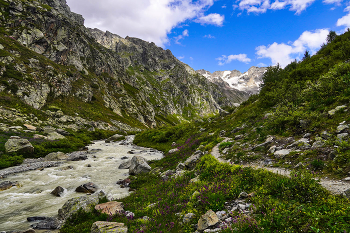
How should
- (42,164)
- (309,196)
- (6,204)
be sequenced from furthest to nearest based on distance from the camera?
1. (42,164)
2. (6,204)
3. (309,196)

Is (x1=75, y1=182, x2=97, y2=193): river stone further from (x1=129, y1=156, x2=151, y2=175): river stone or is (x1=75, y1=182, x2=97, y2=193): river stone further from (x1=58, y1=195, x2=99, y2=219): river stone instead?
(x1=129, y1=156, x2=151, y2=175): river stone

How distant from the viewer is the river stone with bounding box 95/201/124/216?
32.6 ft

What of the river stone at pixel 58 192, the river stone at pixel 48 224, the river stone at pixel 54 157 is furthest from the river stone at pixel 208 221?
the river stone at pixel 54 157

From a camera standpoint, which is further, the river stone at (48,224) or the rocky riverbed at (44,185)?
the rocky riverbed at (44,185)

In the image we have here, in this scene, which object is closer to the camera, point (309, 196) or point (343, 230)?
point (343, 230)

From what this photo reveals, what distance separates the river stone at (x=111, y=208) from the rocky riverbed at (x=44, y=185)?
233 centimetres

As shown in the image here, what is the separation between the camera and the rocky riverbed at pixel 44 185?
1128 cm

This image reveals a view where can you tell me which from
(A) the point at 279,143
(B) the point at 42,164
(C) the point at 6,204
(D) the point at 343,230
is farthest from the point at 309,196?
(B) the point at 42,164

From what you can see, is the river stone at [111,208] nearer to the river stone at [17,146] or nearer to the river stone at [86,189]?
the river stone at [86,189]

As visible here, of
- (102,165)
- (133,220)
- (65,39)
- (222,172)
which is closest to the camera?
(133,220)

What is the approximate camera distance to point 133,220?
8664mm

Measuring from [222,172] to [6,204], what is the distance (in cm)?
1700

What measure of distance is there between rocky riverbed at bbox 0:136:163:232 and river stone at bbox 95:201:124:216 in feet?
7.65

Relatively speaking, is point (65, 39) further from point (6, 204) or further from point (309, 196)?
point (309, 196)
